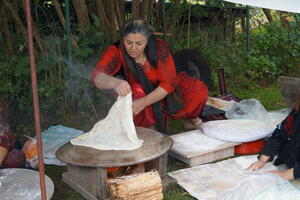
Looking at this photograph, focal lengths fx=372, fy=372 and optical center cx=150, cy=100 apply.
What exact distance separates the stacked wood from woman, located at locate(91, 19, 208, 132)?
2.73 ft

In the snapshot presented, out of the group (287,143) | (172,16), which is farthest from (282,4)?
(172,16)

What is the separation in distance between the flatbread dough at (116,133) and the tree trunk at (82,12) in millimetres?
2288

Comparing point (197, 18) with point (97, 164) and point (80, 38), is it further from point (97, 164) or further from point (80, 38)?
point (97, 164)

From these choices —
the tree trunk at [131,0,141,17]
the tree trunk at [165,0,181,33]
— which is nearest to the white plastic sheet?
the tree trunk at [131,0,141,17]

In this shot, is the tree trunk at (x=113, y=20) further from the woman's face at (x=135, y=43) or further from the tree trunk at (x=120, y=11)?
the woman's face at (x=135, y=43)

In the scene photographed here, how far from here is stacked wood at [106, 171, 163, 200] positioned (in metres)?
2.37

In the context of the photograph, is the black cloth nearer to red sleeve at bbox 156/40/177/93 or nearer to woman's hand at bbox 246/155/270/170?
woman's hand at bbox 246/155/270/170

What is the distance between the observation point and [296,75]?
6.59m

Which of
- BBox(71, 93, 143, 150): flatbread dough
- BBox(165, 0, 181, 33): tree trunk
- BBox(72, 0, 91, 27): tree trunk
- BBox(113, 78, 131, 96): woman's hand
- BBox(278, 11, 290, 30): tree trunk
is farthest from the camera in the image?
BBox(278, 11, 290, 30): tree trunk

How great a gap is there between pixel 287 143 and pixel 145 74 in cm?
133

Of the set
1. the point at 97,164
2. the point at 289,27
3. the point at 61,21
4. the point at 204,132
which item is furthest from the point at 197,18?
the point at 97,164

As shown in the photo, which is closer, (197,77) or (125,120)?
(125,120)

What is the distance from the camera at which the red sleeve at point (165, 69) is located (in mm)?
3266

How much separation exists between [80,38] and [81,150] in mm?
2445
